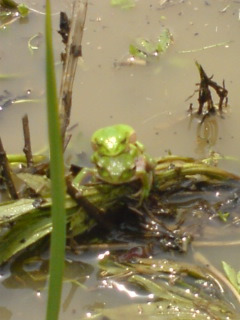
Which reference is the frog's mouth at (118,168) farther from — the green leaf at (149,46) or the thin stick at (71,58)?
the green leaf at (149,46)

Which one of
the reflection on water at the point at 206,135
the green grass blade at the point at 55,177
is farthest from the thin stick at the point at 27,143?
the green grass blade at the point at 55,177

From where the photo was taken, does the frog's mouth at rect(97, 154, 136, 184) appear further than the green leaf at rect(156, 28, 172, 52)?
No

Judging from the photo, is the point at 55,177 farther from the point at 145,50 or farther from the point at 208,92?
the point at 145,50

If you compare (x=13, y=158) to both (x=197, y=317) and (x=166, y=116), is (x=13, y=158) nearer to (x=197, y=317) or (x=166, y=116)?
(x=166, y=116)

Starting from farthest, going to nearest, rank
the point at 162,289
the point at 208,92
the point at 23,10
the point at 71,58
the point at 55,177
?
1. the point at 23,10
2. the point at 208,92
3. the point at 162,289
4. the point at 71,58
5. the point at 55,177

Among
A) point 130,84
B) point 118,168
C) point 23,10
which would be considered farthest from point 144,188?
point 23,10

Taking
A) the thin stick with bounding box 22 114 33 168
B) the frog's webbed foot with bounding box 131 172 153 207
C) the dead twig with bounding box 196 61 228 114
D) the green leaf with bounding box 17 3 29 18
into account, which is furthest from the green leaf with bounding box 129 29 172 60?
the frog's webbed foot with bounding box 131 172 153 207

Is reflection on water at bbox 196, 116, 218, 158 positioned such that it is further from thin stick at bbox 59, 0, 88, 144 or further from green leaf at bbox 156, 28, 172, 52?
thin stick at bbox 59, 0, 88, 144
